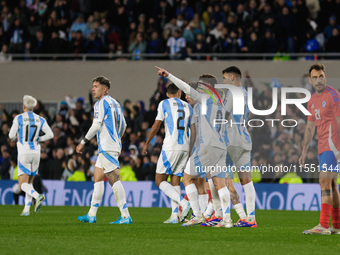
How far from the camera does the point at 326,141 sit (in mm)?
9969

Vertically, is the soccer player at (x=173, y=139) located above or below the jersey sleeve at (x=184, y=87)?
below

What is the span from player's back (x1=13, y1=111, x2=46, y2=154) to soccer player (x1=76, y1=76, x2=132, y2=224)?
3.71 metres

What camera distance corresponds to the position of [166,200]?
20391mm

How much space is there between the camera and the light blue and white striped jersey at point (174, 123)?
40.4ft

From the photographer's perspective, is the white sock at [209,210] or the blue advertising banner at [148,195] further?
the blue advertising banner at [148,195]

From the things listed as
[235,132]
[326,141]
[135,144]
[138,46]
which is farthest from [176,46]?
[326,141]

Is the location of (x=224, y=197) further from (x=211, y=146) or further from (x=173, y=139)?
(x=173, y=139)

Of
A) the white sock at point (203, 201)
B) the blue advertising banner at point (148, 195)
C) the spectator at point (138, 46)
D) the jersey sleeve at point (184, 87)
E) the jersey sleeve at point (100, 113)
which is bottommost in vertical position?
the blue advertising banner at point (148, 195)

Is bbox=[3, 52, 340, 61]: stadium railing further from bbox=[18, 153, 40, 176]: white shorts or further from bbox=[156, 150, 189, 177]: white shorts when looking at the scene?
bbox=[156, 150, 189, 177]: white shorts

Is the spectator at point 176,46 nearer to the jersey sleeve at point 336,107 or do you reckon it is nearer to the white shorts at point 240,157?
the white shorts at point 240,157

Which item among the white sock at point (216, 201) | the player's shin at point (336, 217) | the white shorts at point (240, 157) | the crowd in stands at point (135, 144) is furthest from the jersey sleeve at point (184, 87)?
the crowd in stands at point (135, 144)

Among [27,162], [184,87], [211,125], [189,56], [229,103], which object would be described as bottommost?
[27,162]

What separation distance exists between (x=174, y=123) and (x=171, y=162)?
2.13 ft

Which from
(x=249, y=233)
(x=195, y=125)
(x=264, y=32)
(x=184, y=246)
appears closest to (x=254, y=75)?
(x=264, y=32)
